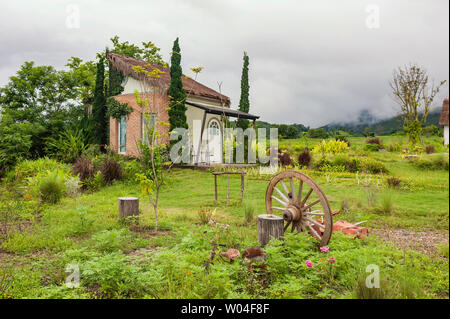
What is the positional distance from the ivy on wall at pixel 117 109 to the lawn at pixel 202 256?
9495 millimetres

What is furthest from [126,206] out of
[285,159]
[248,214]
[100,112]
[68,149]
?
[100,112]

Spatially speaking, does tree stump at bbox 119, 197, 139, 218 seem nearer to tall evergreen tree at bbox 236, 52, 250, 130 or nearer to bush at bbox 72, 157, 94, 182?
bush at bbox 72, 157, 94, 182

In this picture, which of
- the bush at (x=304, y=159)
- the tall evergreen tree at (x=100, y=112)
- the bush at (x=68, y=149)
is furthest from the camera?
the tall evergreen tree at (x=100, y=112)

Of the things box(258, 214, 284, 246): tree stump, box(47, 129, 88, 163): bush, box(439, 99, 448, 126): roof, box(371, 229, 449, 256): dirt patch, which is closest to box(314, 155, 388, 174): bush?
box(371, 229, 449, 256): dirt patch

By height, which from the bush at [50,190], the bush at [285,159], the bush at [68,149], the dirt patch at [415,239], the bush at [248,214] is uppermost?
the bush at [68,149]

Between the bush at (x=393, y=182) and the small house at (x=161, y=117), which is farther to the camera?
the small house at (x=161, y=117)

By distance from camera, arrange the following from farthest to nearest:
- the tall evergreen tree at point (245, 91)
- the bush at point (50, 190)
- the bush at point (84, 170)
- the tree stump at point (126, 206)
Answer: the tall evergreen tree at point (245, 91) < the bush at point (84, 170) < the bush at point (50, 190) < the tree stump at point (126, 206)

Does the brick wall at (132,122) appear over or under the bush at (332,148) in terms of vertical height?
over

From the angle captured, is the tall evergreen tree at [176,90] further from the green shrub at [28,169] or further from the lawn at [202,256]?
the lawn at [202,256]

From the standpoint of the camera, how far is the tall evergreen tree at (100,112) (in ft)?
59.3

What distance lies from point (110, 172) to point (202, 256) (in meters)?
8.18

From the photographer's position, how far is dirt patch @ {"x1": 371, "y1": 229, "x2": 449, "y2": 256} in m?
4.72

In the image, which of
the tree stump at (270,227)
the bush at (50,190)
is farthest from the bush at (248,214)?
the bush at (50,190)

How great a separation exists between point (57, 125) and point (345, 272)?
17952mm
